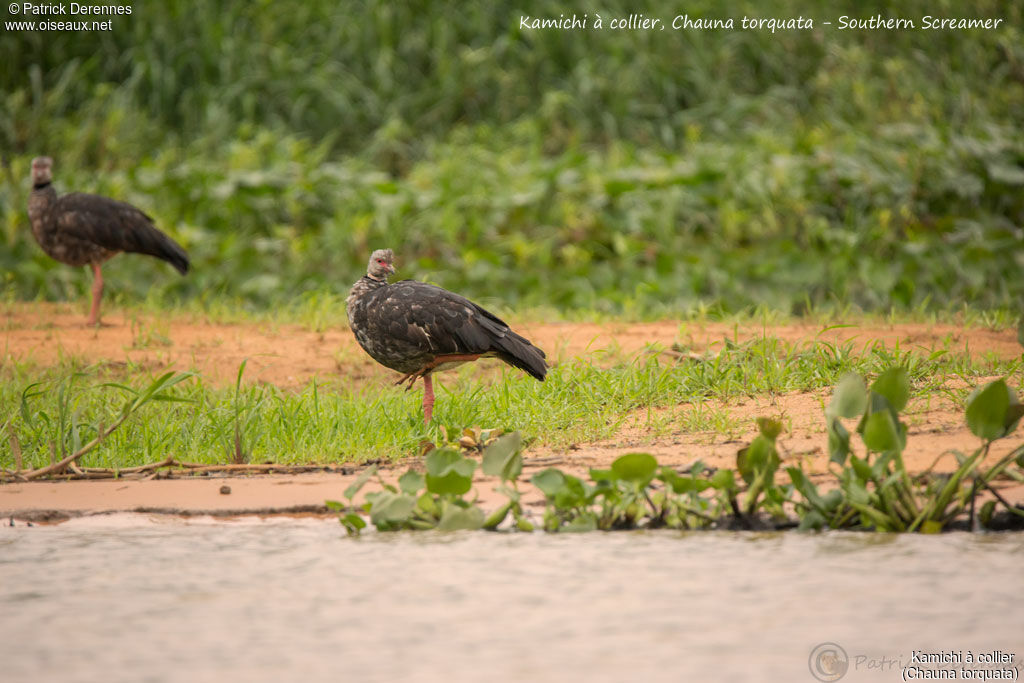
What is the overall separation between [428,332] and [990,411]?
7.00 feet

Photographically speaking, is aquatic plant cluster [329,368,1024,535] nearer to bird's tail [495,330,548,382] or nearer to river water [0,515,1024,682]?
river water [0,515,1024,682]

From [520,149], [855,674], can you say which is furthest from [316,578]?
[520,149]

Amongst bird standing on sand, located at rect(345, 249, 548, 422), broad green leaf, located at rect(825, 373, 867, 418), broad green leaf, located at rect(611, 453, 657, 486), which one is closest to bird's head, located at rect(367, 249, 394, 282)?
bird standing on sand, located at rect(345, 249, 548, 422)

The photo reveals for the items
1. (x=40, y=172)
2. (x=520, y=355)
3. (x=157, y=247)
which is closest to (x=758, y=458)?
(x=520, y=355)

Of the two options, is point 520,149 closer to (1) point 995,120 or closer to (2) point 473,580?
(1) point 995,120

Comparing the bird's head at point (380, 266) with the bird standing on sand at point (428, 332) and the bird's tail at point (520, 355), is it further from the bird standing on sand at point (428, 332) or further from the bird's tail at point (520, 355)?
the bird's tail at point (520, 355)

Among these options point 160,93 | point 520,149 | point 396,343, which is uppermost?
point 160,93

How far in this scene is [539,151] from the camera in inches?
394

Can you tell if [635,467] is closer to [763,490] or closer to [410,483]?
[763,490]

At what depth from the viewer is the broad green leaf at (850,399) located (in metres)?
3.64

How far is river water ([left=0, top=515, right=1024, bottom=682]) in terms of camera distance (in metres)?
2.66

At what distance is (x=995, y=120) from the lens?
9.59 metres

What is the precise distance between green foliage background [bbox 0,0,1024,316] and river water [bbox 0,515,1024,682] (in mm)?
3838

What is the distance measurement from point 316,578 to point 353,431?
1453 mm
